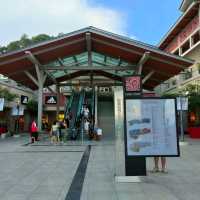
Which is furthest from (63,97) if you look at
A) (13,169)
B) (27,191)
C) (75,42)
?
(27,191)

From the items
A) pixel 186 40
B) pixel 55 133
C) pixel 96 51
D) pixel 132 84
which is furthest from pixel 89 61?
pixel 132 84

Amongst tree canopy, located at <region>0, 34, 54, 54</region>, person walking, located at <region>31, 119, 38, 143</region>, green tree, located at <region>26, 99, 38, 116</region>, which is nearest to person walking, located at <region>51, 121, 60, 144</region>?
person walking, located at <region>31, 119, 38, 143</region>

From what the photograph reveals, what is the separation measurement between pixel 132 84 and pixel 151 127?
4.86 ft

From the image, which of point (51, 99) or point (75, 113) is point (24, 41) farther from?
point (75, 113)

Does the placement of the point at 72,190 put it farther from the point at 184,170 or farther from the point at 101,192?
the point at 184,170

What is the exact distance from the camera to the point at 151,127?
30.5ft

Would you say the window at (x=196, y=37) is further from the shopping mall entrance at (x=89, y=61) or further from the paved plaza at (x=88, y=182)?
the paved plaza at (x=88, y=182)

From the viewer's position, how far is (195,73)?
34094mm

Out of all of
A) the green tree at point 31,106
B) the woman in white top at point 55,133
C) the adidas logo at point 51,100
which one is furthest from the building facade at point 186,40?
the green tree at point 31,106

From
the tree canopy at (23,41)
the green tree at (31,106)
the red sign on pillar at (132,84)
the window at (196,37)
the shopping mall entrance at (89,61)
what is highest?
the tree canopy at (23,41)

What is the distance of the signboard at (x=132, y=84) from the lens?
995 centimetres

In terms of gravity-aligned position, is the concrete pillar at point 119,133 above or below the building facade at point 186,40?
below

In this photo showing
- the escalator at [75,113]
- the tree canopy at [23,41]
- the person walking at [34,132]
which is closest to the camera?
the person walking at [34,132]

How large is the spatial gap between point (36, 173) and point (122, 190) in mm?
3344
